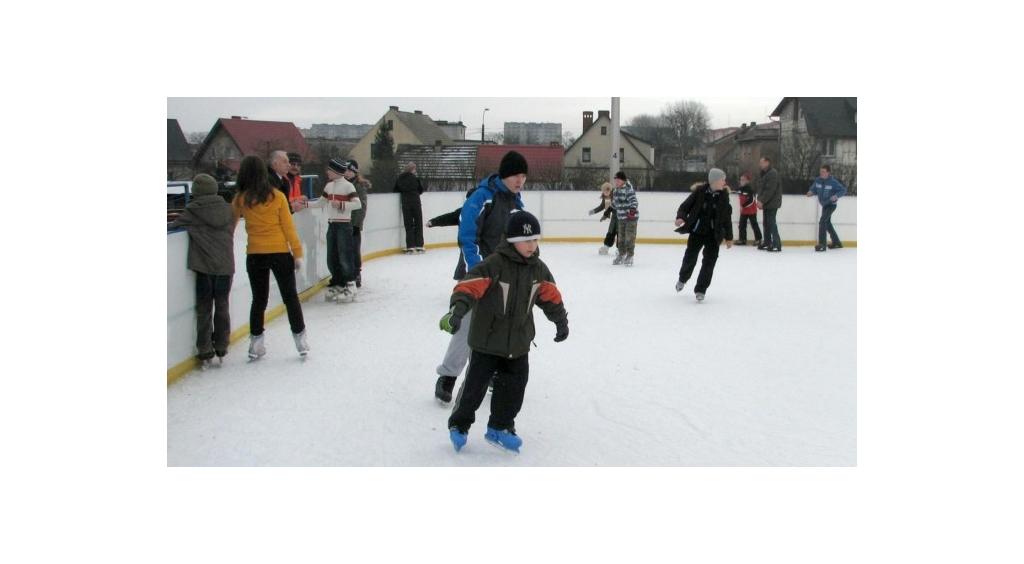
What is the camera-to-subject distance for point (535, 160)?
19047mm

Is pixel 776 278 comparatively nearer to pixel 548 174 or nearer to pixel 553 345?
pixel 553 345

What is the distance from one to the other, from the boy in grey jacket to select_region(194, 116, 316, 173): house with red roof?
13.7 inches

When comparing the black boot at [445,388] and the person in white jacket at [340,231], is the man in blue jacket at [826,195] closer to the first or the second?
the person in white jacket at [340,231]

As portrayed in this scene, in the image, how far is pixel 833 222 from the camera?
625 inches

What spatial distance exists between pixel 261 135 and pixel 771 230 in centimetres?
936

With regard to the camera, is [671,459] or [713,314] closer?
[671,459]

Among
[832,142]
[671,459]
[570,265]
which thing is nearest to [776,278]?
[570,265]

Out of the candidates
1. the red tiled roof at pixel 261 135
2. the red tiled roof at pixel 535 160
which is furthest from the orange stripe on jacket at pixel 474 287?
the red tiled roof at pixel 535 160

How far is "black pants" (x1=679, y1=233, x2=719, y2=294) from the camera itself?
336 inches

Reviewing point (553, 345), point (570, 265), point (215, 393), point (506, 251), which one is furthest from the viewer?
point (570, 265)

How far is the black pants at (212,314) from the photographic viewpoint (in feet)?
18.6

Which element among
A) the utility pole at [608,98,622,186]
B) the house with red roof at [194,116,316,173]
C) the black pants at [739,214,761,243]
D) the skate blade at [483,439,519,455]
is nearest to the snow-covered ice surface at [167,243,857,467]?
the skate blade at [483,439,519,455]

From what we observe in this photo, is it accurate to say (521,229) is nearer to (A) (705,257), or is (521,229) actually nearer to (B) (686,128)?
(A) (705,257)

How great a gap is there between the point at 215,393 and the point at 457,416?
6.32 ft
